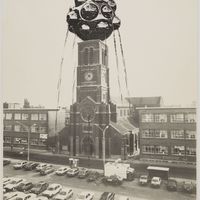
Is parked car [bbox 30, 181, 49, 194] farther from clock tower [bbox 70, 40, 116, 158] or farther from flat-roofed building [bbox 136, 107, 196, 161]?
flat-roofed building [bbox 136, 107, 196, 161]

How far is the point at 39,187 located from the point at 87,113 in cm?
95

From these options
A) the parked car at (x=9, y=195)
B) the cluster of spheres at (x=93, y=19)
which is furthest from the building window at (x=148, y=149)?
the parked car at (x=9, y=195)

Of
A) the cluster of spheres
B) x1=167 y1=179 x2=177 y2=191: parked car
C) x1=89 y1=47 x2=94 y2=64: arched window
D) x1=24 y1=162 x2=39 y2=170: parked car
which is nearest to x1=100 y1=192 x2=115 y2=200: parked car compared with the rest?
x1=167 y1=179 x2=177 y2=191: parked car

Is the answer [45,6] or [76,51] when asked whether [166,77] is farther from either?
[45,6]

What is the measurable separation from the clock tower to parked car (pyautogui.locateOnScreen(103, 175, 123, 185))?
0.79 ft

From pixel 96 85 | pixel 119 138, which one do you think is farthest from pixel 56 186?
pixel 96 85

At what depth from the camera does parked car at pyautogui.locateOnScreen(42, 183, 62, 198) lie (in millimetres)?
3199

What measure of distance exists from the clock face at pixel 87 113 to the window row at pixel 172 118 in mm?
538

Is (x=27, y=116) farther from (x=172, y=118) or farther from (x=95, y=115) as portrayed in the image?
(x=172, y=118)

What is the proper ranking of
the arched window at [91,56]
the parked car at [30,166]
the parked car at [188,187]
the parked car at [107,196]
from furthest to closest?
1. the parked car at [30,166]
2. the arched window at [91,56]
3. the parked car at [107,196]
4. the parked car at [188,187]

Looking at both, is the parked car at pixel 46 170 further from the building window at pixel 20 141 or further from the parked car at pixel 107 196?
the parked car at pixel 107 196

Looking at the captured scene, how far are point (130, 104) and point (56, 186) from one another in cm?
117

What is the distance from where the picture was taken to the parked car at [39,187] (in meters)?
3.28

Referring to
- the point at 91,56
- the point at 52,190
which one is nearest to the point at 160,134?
the point at 91,56
